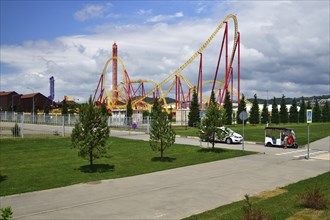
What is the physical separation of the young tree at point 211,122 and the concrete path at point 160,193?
5990 millimetres

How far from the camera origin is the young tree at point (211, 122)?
81.3ft

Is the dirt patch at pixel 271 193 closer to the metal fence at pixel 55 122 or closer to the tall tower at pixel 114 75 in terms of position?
the metal fence at pixel 55 122

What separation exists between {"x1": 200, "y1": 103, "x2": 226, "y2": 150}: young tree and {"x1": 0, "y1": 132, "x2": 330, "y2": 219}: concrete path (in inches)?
236

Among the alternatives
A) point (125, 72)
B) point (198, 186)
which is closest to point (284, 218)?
point (198, 186)

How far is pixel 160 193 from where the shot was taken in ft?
40.5

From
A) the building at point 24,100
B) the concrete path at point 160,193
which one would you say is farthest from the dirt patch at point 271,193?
the building at point 24,100

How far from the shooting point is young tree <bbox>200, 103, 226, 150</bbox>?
81.3 ft

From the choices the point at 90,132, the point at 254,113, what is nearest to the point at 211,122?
the point at 90,132

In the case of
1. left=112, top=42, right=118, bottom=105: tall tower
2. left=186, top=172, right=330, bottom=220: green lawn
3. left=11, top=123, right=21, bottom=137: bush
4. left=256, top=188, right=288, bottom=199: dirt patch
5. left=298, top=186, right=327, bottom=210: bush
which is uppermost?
left=112, top=42, right=118, bottom=105: tall tower

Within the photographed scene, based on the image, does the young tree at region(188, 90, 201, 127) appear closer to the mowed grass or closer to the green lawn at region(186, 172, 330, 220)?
the mowed grass

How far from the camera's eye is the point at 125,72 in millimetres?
112250

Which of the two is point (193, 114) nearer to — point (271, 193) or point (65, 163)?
point (65, 163)

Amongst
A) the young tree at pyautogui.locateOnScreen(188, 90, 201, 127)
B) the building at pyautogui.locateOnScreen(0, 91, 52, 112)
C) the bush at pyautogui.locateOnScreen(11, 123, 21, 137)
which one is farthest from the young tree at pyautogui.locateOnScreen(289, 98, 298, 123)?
the building at pyautogui.locateOnScreen(0, 91, 52, 112)

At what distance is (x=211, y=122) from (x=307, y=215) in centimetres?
1648
